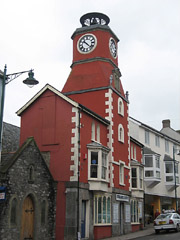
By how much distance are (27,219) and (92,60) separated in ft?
48.3

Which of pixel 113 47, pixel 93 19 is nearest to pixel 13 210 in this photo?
pixel 113 47

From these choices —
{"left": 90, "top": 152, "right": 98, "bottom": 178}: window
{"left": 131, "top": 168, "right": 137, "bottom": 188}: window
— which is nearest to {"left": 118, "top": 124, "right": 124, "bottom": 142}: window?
{"left": 131, "top": 168, "right": 137, "bottom": 188}: window

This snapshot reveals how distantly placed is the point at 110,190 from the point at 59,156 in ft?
16.6

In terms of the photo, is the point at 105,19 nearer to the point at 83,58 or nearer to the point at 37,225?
Result: the point at 83,58

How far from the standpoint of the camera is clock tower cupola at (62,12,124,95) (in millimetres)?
26656

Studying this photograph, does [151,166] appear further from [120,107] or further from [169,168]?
[120,107]

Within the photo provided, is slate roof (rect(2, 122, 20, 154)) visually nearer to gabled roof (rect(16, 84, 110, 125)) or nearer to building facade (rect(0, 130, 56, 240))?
gabled roof (rect(16, 84, 110, 125))

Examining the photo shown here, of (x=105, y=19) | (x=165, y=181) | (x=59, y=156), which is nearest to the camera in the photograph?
(x=59, y=156)

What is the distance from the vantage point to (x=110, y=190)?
928 inches

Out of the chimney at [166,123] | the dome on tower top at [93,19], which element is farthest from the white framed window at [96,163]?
the chimney at [166,123]

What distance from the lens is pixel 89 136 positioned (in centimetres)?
2227

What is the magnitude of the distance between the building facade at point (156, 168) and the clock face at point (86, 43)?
1033cm

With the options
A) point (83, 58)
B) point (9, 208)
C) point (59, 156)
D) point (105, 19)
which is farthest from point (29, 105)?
point (105, 19)

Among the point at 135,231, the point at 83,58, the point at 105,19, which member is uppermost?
→ the point at 105,19
